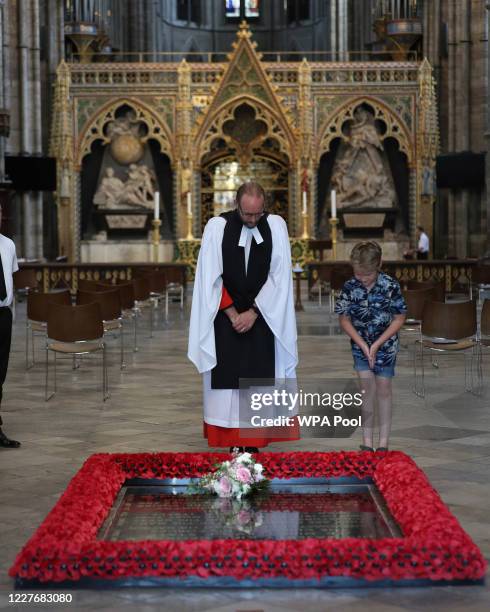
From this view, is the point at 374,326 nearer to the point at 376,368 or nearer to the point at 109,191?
the point at 376,368

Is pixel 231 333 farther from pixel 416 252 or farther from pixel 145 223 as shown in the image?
pixel 145 223

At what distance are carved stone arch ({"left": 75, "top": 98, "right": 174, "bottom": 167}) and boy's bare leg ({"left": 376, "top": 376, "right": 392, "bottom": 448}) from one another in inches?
892

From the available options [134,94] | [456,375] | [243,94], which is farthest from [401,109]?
[456,375]

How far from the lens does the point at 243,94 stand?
2970 cm

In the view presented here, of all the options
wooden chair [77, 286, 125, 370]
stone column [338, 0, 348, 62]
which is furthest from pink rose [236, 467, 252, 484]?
stone column [338, 0, 348, 62]

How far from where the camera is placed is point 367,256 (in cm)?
768

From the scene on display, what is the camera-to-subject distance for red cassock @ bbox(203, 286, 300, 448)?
7699 mm

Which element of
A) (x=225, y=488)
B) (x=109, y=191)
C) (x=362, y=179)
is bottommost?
(x=225, y=488)

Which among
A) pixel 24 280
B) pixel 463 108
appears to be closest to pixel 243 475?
pixel 24 280

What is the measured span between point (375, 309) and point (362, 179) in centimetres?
2345

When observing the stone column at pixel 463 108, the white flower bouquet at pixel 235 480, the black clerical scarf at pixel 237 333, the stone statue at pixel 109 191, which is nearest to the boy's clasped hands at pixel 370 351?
the black clerical scarf at pixel 237 333

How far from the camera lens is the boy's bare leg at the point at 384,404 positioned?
797cm

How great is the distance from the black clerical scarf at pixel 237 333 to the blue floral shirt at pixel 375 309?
1.93ft

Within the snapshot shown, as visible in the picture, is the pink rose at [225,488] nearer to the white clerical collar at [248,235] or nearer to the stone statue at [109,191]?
the white clerical collar at [248,235]
